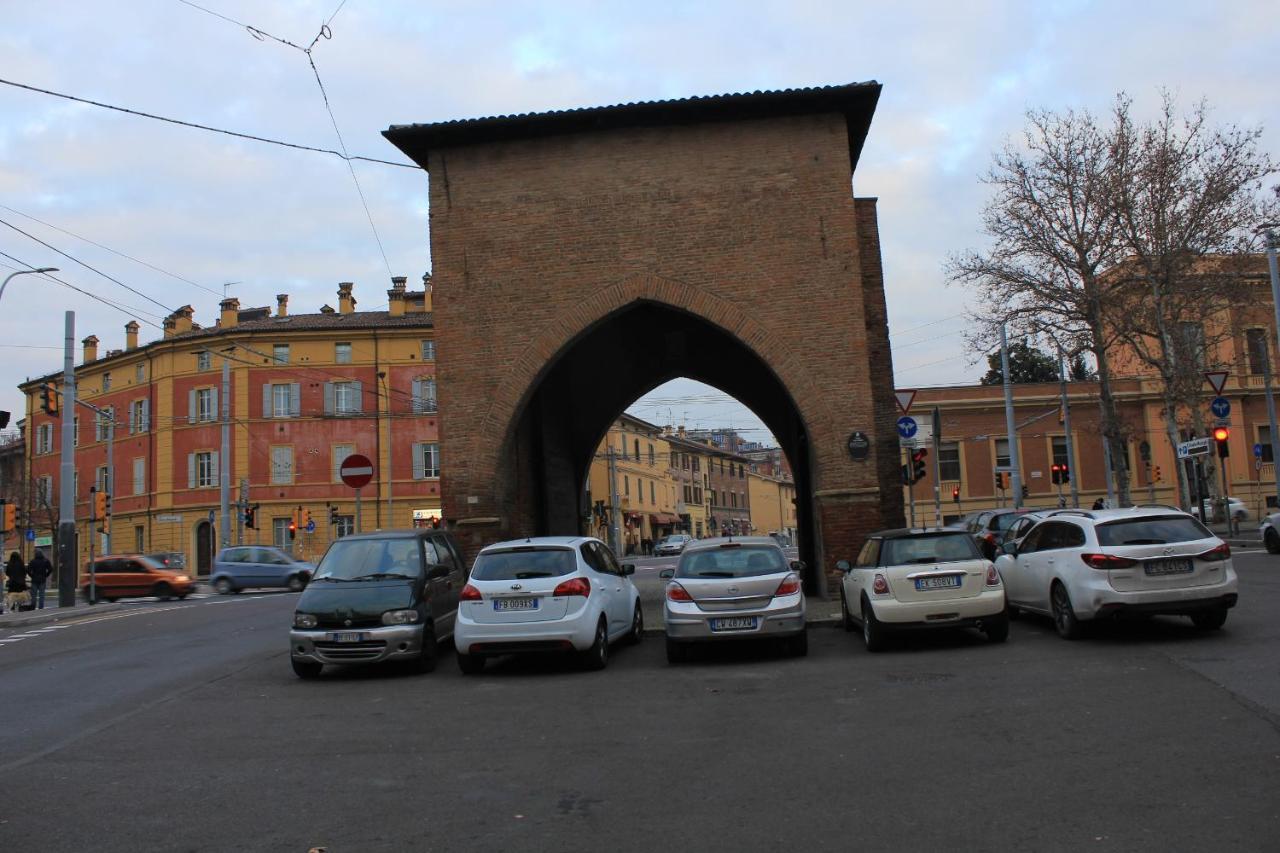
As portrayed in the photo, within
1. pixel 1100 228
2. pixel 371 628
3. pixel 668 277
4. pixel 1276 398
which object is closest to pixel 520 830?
pixel 371 628

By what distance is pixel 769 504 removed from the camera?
122125 mm

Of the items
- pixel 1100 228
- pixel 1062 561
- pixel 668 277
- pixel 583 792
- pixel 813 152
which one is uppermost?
pixel 1100 228

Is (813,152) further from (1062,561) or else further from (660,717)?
(660,717)

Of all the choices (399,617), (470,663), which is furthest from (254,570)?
(470,663)

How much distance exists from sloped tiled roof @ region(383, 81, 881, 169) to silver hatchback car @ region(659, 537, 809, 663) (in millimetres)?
9805

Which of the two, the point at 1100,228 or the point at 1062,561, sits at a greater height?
the point at 1100,228

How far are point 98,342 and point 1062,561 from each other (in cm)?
6749

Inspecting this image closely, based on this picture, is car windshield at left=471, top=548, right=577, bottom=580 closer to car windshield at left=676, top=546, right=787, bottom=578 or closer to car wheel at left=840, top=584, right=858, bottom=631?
car windshield at left=676, top=546, right=787, bottom=578

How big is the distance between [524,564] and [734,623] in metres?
2.48

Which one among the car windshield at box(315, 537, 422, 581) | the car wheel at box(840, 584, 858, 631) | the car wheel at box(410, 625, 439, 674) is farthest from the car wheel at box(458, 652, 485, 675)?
the car wheel at box(840, 584, 858, 631)

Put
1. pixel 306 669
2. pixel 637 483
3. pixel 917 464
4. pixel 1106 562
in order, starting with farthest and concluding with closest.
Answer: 1. pixel 637 483
2. pixel 917 464
3. pixel 306 669
4. pixel 1106 562

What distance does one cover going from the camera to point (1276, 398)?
5750 cm

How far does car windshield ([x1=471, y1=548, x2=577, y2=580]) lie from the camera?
41.4ft

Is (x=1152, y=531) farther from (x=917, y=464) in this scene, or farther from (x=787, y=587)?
(x=917, y=464)
